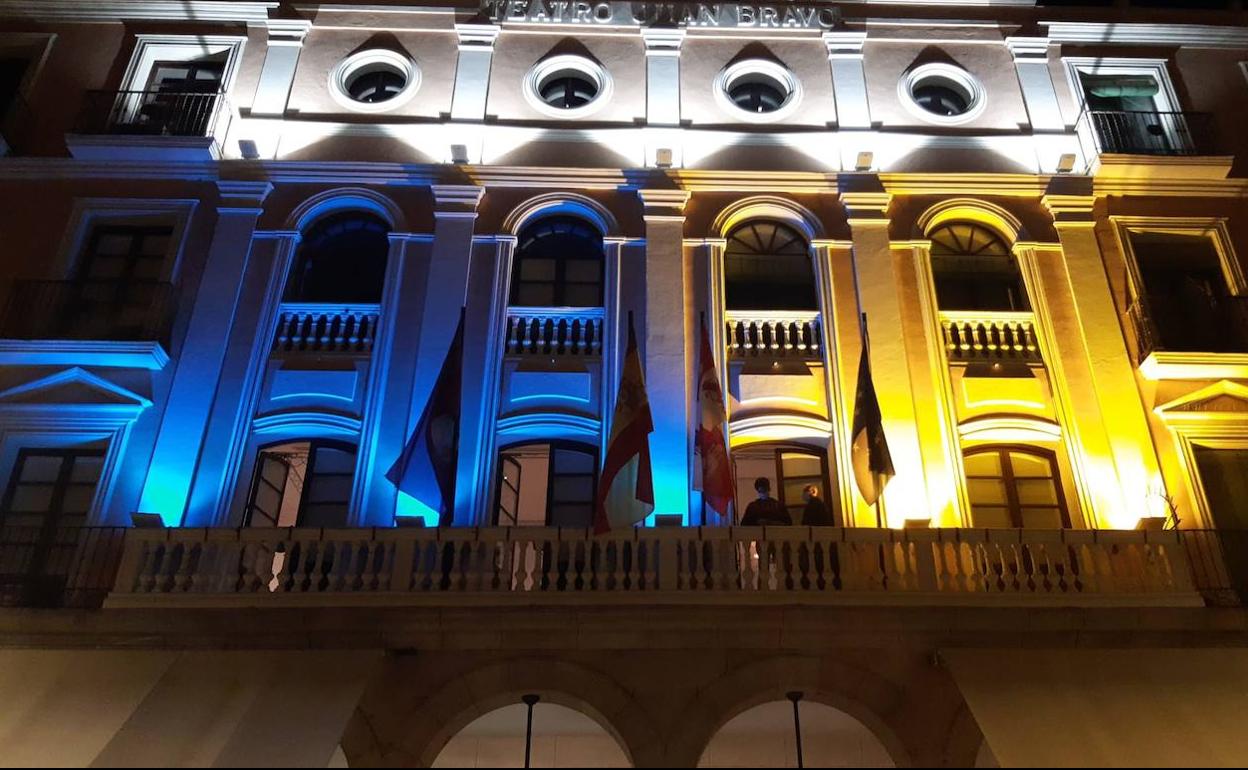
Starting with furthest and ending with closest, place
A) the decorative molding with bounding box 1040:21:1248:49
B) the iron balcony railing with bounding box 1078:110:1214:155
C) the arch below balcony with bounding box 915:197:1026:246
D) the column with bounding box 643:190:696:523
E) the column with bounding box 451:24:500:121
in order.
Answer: the decorative molding with bounding box 1040:21:1248:49 → the column with bounding box 451:24:500:121 → the iron balcony railing with bounding box 1078:110:1214:155 → the arch below balcony with bounding box 915:197:1026:246 → the column with bounding box 643:190:696:523

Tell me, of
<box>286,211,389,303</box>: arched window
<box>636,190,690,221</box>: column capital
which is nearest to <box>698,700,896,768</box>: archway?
<box>636,190,690,221</box>: column capital

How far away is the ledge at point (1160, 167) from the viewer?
1500cm

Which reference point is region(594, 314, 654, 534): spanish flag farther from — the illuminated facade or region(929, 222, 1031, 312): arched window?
region(929, 222, 1031, 312): arched window

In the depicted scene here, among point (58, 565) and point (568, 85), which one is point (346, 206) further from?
point (58, 565)

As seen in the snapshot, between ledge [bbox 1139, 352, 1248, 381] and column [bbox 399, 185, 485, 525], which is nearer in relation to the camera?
column [bbox 399, 185, 485, 525]

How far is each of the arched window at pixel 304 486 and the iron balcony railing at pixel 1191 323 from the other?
35.0 ft

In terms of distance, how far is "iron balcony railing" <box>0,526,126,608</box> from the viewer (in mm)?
11406

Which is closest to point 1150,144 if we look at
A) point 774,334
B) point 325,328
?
point 774,334

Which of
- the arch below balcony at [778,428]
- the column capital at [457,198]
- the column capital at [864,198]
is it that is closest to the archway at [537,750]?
the arch below balcony at [778,428]

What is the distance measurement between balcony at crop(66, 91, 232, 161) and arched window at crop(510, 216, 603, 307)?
4.86 m

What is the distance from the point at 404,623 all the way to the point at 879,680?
506 centimetres

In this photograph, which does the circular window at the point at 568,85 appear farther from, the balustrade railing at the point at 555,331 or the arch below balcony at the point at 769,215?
the balustrade railing at the point at 555,331

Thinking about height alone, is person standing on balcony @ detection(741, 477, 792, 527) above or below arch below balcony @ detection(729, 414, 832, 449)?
below

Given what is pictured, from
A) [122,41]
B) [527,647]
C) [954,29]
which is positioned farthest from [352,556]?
[954,29]
